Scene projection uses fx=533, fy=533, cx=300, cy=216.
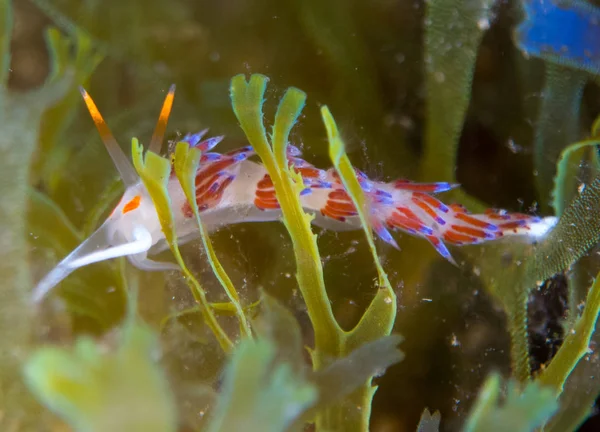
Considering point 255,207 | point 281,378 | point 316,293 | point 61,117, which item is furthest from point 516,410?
point 61,117

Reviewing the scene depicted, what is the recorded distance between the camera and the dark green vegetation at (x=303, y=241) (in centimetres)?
84

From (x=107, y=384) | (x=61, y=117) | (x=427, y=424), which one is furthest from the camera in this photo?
(x=61, y=117)

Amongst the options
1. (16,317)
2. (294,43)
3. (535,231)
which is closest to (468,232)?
(535,231)

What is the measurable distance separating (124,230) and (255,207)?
332mm

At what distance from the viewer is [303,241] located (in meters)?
1.01

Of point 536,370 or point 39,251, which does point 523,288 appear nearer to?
point 536,370

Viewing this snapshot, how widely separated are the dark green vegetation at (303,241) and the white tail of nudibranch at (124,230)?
0.08 meters

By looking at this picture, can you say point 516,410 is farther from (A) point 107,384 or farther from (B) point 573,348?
(B) point 573,348

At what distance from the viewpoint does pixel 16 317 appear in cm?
101

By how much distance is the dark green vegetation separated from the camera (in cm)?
84

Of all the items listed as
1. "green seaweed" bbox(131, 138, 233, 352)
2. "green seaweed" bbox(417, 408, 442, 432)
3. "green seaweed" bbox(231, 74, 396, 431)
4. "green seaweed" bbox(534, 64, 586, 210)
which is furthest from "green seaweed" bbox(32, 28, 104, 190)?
"green seaweed" bbox(534, 64, 586, 210)

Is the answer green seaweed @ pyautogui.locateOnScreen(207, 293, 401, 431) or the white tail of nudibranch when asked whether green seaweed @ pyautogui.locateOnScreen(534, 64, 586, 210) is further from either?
the white tail of nudibranch

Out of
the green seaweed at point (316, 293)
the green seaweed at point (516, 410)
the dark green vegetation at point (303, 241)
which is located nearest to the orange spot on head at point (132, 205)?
the dark green vegetation at point (303, 241)

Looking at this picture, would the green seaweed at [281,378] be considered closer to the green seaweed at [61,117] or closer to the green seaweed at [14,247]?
the green seaweed at [14,247]
